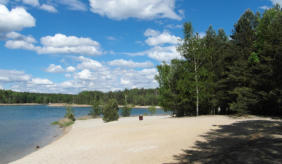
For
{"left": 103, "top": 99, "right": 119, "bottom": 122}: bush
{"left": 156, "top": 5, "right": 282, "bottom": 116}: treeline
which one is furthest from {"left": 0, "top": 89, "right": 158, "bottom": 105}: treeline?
{"left": 156, "top": 5, "right": 282, "bottom": 116}: treeline

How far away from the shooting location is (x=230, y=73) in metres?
26.3

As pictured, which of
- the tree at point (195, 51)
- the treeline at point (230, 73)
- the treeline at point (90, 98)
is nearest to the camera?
the treeline at point (230, 73)

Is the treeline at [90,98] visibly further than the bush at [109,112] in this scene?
Yes

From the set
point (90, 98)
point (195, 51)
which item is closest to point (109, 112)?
point (195, 51)

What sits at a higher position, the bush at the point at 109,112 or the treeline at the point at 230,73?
the treeline at the point at 230,73

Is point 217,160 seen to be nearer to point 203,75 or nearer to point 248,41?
point 203,75

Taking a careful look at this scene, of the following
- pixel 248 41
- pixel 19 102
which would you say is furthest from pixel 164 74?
pixel 19 102

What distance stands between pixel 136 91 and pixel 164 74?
163030 mm

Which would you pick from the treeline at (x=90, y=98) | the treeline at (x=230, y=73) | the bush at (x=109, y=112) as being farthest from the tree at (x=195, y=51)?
the treeline at (x=90, y=98)

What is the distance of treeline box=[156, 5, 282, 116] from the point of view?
22.2 m

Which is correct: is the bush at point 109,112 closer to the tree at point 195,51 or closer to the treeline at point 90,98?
the tree at point 195,51

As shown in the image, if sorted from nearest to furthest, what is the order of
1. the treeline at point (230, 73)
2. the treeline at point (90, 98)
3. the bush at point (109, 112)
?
1. the treeline at point (230, 73)
2. the bush at point (109, 112)
3. the treeline at point (90, 98)

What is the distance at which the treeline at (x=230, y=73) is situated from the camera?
2225 cm

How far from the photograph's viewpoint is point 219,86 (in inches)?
1068
